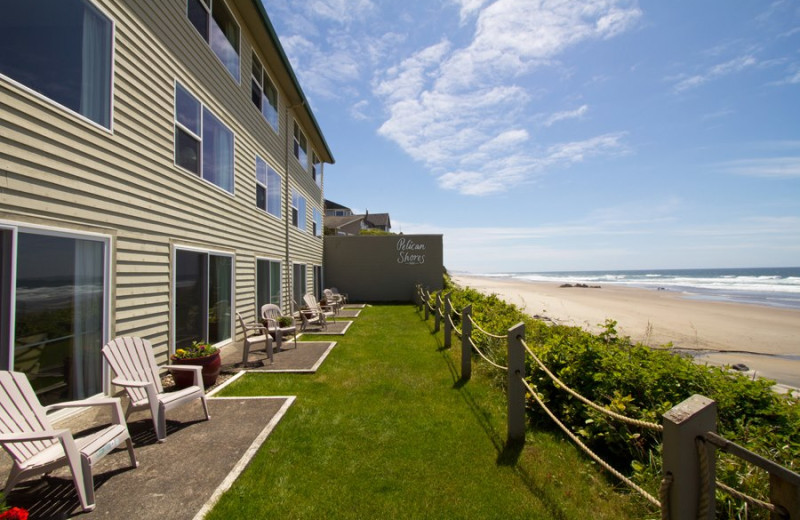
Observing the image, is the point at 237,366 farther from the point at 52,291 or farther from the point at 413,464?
the point at 413,464

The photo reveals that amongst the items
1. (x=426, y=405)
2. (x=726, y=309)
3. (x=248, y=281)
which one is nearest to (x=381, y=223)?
(x=726, y=309)

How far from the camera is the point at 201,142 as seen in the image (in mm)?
6895

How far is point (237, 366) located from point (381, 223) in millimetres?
51952

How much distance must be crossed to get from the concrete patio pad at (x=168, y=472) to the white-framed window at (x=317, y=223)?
12.8 m

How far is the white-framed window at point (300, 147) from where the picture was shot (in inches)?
541

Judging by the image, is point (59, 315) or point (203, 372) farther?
point (203, 372)

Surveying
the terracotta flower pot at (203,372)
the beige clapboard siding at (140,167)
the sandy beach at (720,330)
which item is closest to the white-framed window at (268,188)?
the beige clapboard siding at (140,167)

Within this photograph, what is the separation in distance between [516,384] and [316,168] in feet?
50.3

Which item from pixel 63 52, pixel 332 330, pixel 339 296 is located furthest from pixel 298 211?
pixel 63 52

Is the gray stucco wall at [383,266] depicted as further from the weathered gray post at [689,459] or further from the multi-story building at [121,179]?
the weathered gray post at [689,459]

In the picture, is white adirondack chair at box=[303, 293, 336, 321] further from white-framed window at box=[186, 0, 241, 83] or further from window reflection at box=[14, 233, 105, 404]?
window reflection at box=[14, 233, 105, 404]

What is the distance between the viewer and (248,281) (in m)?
8.98

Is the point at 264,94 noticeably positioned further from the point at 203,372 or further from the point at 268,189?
the point at 203,372

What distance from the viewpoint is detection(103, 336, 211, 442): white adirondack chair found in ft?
12.4
